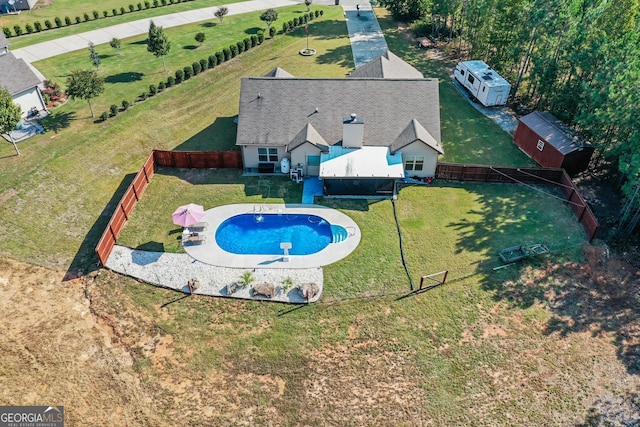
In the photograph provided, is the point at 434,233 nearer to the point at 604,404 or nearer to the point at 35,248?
the point at 604,404

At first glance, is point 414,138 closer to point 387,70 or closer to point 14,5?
point 387,70

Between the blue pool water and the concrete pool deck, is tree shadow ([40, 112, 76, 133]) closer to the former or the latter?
the concrete pool deck

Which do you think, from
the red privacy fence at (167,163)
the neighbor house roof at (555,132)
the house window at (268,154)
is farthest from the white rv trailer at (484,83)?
the red privacy fence at (167,163)

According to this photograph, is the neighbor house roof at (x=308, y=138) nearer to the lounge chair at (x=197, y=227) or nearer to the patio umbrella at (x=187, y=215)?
the patio umbrella at (x=187, y=215)

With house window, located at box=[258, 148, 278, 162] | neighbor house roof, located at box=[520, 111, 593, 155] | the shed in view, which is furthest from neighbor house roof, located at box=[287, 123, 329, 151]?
neighbor house roof, located at box=[520, 111, 593, 155]

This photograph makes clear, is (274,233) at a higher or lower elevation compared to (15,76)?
lower

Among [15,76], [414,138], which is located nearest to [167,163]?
[15,76]
